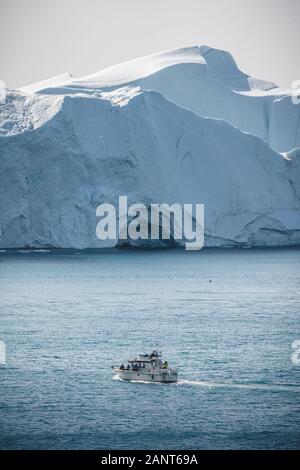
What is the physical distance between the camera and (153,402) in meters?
28.3

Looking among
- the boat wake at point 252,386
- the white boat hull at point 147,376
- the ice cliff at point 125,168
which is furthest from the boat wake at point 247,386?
the ice cliff at point 125,168

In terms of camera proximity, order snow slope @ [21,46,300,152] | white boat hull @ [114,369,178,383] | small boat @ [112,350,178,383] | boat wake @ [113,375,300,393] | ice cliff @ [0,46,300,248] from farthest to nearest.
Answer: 1. snow slope @ [21,46,300,152]
2. ice cliff @ [0,46,300,248]
3. small boat @ [112,350,178,383]
4. white boat hull @ [114,369,178,383]
5. boat wake @ [113,375,300,393]

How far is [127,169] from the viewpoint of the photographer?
7031 cm

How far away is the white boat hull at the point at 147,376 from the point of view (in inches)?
1207

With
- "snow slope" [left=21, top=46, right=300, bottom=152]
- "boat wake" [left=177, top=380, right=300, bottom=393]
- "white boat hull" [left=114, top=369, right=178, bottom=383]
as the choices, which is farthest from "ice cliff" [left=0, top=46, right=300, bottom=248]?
"boat wake" [left=177, top=380, right=300, bottom=393]

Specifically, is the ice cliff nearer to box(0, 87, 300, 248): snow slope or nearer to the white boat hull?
box(0, 87, 300, 248): snow slope

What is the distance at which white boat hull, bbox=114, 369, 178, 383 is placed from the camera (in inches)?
1207

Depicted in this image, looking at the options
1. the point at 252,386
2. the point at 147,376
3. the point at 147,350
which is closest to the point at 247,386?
the point at 252,386

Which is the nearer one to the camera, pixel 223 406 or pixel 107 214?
pixel 223 406

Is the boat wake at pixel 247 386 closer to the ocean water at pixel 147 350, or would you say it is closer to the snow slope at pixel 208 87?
the ocean water at pixel 147 350

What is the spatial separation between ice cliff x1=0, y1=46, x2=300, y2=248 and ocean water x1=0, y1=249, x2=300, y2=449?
6.57 meters

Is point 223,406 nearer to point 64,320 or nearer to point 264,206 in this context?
point 64,320

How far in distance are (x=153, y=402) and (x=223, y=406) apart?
6.66 feet
